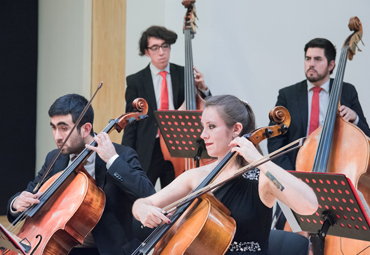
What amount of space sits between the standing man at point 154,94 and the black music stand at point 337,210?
1.59 metres

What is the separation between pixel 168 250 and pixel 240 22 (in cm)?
270

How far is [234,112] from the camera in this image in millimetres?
1899

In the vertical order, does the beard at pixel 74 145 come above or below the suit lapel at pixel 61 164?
above

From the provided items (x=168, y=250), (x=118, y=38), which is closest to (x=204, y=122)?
(x=168, y=250)

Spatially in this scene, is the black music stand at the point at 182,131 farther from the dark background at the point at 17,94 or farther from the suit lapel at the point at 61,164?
the dark background at the point at 17,94

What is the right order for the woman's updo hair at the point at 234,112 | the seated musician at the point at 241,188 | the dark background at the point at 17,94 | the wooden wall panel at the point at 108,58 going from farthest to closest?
the dark background at the point at 17,94, the wooden wall panel at the point at 108,58, the woman's updo hair at the point at 234,112, the seated musician at the point at 241,188

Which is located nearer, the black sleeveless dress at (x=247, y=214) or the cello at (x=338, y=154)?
the black sleeveless dress at (x=247, y=214)

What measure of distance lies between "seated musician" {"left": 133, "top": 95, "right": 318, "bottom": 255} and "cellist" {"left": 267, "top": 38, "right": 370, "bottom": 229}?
128 cm

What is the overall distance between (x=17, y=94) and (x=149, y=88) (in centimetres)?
188

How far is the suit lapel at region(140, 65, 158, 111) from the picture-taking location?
360 cm

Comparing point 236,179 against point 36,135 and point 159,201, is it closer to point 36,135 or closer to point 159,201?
point 159,201

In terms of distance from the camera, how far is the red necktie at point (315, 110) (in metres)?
3.18

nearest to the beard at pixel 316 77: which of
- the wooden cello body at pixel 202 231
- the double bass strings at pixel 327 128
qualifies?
the double bass strings at pixel 327 128

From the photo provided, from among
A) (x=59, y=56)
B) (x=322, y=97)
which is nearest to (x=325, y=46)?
(x=322, y=97)
